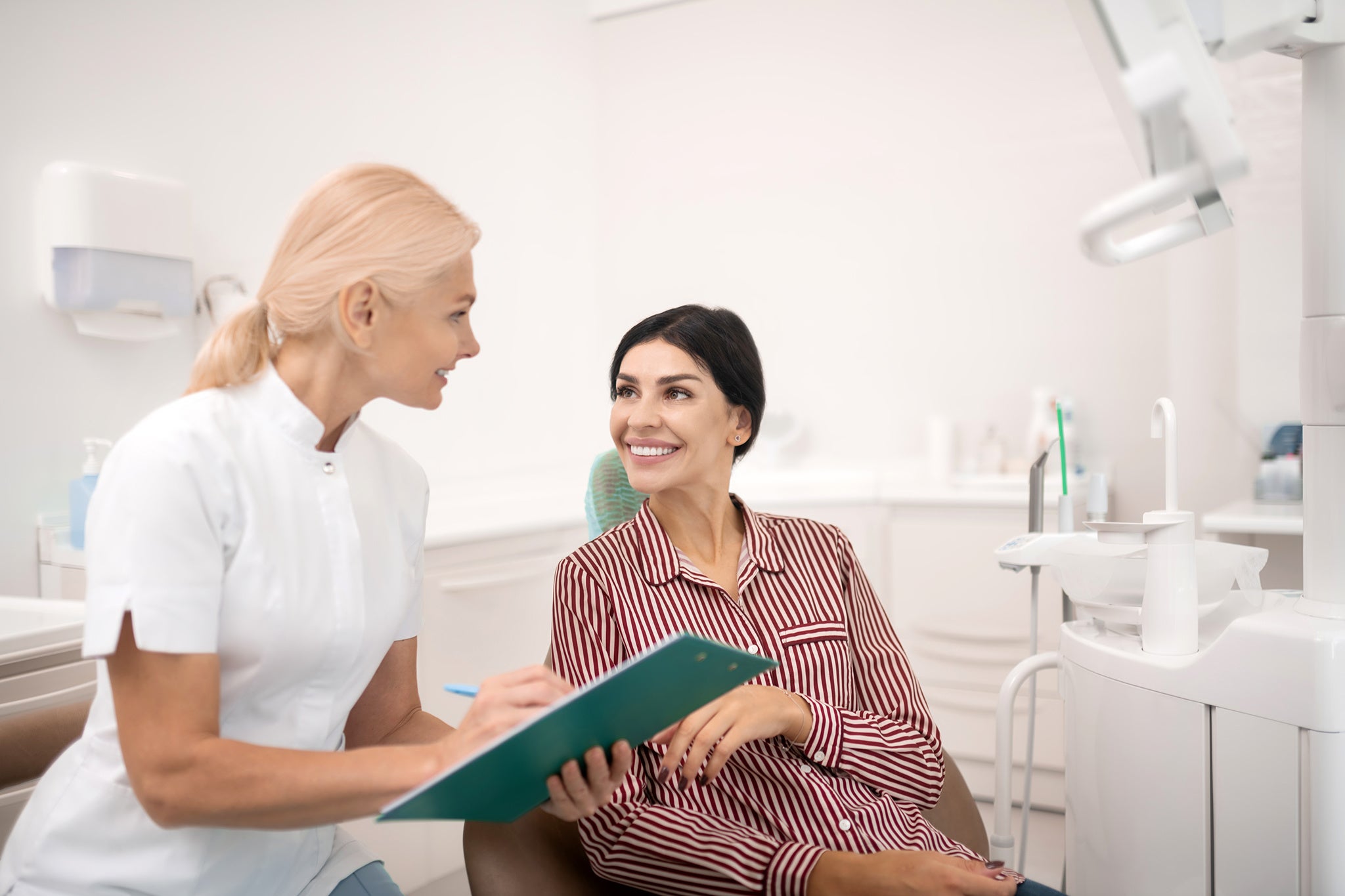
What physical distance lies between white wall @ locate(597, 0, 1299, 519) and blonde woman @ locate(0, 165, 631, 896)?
2.58 m

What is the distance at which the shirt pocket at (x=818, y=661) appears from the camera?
1.45 m

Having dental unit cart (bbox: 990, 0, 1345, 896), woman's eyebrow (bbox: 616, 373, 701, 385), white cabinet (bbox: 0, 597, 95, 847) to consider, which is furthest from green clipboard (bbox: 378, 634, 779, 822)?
white cabinet (bbox: 0, 597, 95, 847)

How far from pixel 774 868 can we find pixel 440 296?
770 millimetres

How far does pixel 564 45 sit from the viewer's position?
4.04 meters

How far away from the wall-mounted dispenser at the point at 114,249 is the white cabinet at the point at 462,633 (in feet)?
2.78

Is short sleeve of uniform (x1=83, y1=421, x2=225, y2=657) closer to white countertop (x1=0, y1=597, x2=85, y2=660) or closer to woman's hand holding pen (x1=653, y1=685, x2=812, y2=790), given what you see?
woman's hand holding pen (x1=653, y1=685, x2=812, y2=790)

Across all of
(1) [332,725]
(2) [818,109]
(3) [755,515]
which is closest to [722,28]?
(2) [818,109]

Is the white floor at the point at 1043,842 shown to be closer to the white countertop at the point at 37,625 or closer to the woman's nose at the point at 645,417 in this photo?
the woman's nose at the point at 645,417

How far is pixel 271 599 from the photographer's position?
40.4 inches

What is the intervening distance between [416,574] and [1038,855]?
2126 mm

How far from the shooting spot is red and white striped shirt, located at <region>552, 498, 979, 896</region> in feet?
4.13

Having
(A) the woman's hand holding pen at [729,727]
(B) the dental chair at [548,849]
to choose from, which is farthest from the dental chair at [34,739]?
(A) the woman's hand holding pen at [729,727]

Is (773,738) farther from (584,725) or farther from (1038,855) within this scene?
(1038,855)

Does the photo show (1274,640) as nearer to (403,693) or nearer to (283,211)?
(403,693)
